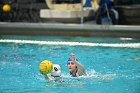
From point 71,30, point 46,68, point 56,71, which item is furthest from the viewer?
point 71,30

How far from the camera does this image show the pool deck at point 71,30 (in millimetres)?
16031

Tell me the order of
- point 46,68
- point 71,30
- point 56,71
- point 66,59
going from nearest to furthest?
point 46,68, point 56,71, point 66,59, point 71,30

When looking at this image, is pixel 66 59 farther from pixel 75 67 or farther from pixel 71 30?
pixel 71 30

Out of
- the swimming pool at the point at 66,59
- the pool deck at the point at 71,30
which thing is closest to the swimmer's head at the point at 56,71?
the swimming pool at the point at 66,59

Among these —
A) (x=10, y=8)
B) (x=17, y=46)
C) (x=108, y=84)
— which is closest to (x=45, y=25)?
(x=17, y=46)

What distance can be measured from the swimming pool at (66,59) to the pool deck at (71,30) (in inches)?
8.2

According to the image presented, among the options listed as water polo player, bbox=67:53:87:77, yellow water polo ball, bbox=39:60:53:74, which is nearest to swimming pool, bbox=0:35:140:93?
water polo player, bbox=67:53:87:77

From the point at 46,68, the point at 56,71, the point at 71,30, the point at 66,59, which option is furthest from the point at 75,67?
the point at 71,30

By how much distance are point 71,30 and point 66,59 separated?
3906mm

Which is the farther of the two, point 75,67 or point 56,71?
point 75,67

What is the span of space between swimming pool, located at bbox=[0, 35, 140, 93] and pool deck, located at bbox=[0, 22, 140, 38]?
8.2 inches

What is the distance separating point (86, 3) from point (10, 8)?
10.4ft

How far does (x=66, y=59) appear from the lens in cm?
1264

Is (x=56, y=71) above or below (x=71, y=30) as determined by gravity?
above
